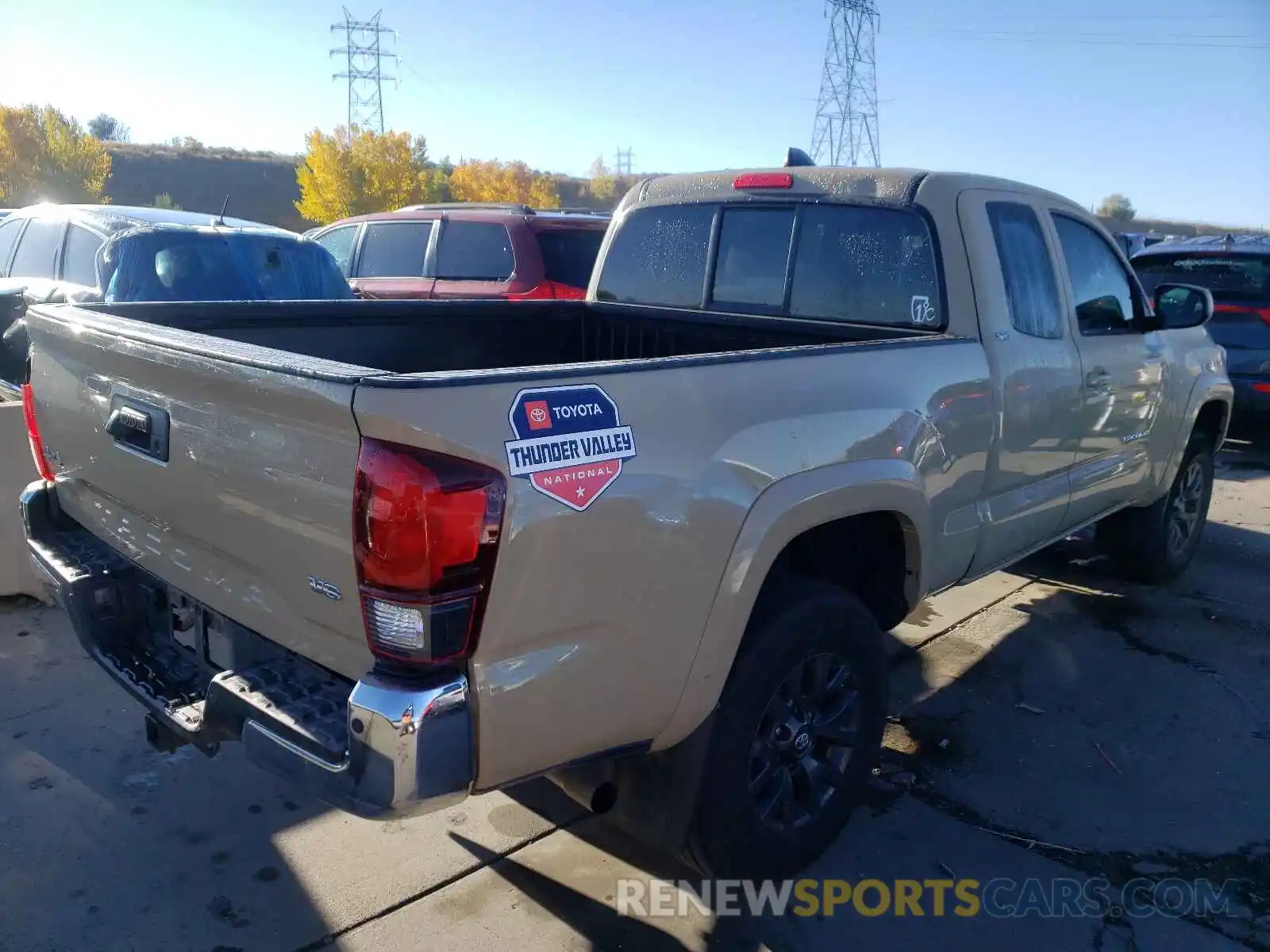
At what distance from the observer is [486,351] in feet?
14.0

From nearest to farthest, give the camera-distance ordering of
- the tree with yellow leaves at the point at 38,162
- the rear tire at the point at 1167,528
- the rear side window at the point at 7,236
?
the rear tire at the point at 1167,528
the rear side window at the point at 7,236
the tree with yellow leaves at the point at 38,162

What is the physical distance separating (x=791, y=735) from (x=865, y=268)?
1754mm

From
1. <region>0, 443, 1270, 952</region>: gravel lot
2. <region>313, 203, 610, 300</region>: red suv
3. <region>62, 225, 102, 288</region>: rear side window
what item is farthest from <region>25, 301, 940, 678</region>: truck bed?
<region>313, 203, 610, 300</region>: red suv

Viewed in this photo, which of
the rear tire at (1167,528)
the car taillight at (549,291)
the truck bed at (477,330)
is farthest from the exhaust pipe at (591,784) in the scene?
the car taillight at (549,291)

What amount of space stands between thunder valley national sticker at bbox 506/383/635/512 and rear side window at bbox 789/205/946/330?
1.78 m

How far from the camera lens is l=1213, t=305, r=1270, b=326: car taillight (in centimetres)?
874

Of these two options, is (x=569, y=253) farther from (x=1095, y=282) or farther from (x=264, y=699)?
(x=264, y=699)

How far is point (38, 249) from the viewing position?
835cm

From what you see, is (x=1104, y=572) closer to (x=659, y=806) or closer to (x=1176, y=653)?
(x=1176, y=653)

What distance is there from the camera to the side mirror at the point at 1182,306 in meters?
4.44

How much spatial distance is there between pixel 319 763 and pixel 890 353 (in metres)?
1.95

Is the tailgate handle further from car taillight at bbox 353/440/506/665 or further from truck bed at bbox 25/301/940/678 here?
car taillight at bbox 353/440/506/665

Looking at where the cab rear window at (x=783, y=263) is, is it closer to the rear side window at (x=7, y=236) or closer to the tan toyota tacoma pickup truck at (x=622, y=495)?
the tan toyota tacoma pickup truck at (x=622, y=495)

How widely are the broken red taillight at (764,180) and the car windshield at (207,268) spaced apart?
13.1ft
